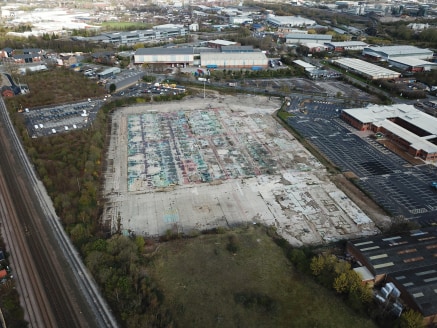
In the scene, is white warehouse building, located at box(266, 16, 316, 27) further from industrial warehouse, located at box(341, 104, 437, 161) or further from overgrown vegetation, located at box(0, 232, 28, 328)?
overgrown vegetation, located at box(0, 232, 28, 328)

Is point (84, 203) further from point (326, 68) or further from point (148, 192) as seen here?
point (326, 68)

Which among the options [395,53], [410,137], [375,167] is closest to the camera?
[375,167]

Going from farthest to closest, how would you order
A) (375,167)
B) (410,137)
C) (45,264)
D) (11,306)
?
(410,137), (375,167), (45,264), (11,306)

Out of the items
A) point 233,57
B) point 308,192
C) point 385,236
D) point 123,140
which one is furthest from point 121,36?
point 385,236

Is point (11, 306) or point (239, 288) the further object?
point (239, 288)

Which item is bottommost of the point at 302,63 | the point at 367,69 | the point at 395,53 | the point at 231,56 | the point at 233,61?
the point at 367,69

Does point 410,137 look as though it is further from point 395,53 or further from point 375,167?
point 395,53

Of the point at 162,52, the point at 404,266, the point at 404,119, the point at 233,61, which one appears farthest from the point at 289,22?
the point at 404,266
